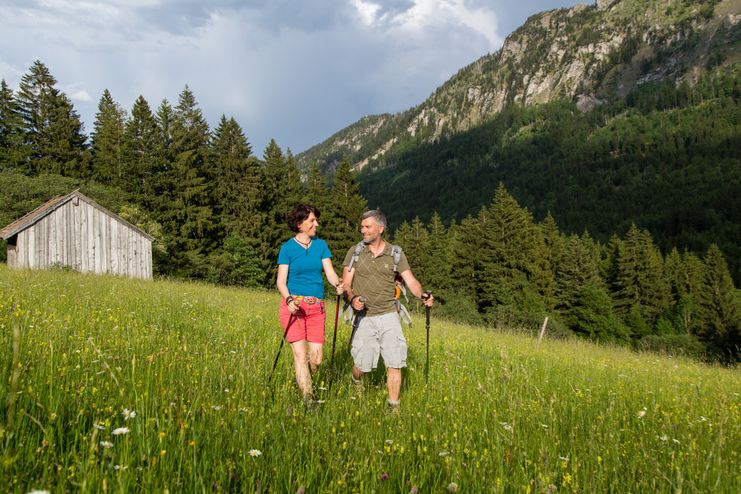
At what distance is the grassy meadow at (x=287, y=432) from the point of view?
6.73 ft

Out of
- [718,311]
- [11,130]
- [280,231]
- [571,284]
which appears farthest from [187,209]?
[718,311]

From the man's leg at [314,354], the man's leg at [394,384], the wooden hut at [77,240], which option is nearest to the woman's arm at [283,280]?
the man's leg at [314,354]

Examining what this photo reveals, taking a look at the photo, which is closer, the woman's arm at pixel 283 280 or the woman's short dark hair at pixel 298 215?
the woman's arm at pixel 283 280

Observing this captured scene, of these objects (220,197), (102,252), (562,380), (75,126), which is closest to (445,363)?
(562,380)

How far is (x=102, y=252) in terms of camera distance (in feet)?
86.2

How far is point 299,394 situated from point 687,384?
295 inches

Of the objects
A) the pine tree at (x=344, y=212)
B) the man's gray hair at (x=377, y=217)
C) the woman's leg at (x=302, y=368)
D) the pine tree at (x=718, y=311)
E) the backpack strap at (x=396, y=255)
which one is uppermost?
the pine tree at (x=344, y=212)

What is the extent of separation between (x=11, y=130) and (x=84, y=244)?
22762 mm

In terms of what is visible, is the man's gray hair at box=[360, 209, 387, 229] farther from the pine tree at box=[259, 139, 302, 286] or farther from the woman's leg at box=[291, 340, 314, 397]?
the pine tree at box=[259, 139, 302, 286]

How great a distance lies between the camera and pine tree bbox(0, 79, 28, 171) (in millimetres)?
37750

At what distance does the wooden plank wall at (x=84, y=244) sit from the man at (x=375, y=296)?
25.2m

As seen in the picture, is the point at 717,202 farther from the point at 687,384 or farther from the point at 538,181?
the point at 687,384

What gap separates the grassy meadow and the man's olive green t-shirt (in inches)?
40.9

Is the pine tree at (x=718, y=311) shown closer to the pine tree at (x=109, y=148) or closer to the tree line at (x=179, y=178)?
the tree line at (x=179, y=178)
